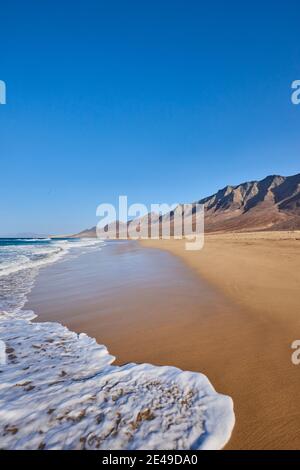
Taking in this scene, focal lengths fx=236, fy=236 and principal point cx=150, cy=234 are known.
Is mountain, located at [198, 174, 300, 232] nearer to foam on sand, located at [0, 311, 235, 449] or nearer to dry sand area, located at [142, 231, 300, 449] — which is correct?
dry sand area, located at [142, 231, 300, 449]

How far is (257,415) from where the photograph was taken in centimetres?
228

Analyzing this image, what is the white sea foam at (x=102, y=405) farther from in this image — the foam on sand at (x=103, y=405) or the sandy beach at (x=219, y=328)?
the sandy beach at (x=219, y=328)

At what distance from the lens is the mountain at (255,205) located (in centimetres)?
8431

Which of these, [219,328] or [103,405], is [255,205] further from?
[103,405]

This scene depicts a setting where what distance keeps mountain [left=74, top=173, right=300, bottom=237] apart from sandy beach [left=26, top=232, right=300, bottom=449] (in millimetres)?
66553

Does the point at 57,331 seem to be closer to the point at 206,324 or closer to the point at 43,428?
the point at 43,428

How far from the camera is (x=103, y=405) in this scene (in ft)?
8.25

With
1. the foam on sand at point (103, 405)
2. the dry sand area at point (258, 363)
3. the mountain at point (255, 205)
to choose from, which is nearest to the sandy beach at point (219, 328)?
the dry sand area at point (258, 363)

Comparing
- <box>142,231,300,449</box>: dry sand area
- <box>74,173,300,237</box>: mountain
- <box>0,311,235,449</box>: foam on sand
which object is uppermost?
<box>74,173,300,237</box>: mountain

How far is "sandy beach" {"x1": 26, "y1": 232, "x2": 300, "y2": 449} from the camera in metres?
2.37

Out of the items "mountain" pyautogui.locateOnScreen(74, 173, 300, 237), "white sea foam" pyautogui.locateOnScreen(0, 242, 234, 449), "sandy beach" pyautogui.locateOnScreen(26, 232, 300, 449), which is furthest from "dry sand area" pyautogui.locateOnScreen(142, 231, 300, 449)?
"mountain" pyautogui.locateOnScreen(74, 173, 300, 237)

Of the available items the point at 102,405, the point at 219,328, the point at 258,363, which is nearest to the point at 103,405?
the point at 102,405

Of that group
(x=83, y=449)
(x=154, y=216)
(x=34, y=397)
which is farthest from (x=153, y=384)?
(x=154, y=216)
